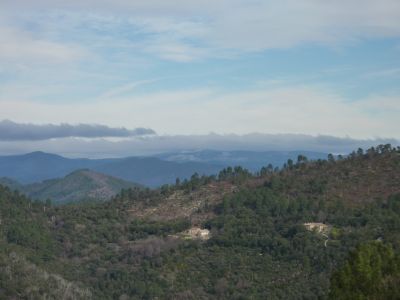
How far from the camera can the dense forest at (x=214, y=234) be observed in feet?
315

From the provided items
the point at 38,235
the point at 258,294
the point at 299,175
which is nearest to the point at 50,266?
the point at 38,235

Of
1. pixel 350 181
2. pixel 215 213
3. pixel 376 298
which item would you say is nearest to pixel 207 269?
pixel 215 213

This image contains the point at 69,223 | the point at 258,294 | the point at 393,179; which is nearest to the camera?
the point at 258,294

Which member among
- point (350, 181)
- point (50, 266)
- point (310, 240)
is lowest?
point (50, 266)

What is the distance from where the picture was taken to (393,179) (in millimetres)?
128375

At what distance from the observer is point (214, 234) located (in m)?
120

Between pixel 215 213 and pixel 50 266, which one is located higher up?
pixel 215 213

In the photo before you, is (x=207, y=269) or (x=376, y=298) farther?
(x=207, y=269)

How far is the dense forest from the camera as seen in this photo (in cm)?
9600

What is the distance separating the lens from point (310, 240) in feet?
341

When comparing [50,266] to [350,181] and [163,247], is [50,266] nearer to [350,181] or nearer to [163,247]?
[163,247]

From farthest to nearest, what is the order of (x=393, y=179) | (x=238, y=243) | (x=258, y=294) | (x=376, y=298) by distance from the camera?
(x=393, y=179)
(x=238, y=243)
(x=258, y=294)
(x=376, y=298)

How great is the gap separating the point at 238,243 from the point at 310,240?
14774 millimetres

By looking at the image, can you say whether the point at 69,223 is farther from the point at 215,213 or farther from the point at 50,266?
the point at 215,213
